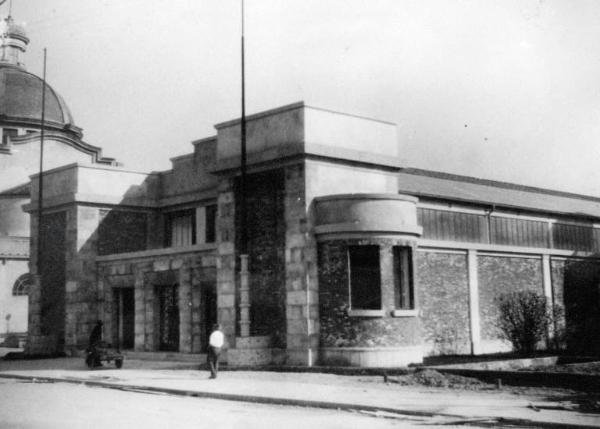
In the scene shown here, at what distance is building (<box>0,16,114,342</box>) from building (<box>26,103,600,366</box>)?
13.4m

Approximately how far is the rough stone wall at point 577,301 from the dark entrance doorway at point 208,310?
14.3m

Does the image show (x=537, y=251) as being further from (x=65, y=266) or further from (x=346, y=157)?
(x=65, y=266)

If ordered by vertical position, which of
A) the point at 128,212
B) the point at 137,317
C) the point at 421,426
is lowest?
the point at 421,426

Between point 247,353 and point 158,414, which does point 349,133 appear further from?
point 158,414

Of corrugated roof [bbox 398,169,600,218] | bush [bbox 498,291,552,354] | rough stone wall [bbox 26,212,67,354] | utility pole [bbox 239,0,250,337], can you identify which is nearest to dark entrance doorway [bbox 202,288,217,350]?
utility pole [bbox 239,0,250,337]

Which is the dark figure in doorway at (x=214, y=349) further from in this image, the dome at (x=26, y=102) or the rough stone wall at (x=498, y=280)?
the dome at (x=26, y=102)

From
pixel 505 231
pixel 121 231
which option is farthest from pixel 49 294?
pixel 505 231

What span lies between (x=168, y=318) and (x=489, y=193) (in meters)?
16.2

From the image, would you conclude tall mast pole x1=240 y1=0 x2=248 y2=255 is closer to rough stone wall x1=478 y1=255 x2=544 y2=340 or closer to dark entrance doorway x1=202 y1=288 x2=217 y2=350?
dark entrance doorway x1=202 y1=288 x2=217 y2=350

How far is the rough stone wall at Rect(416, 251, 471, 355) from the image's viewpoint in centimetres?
2659

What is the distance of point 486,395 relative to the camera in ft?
52.7

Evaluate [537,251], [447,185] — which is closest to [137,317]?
[447,185]

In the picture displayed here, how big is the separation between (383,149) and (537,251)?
10.3m

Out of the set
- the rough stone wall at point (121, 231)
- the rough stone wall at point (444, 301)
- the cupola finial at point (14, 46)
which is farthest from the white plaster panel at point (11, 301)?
the rough stone wall at point (444, 301)
